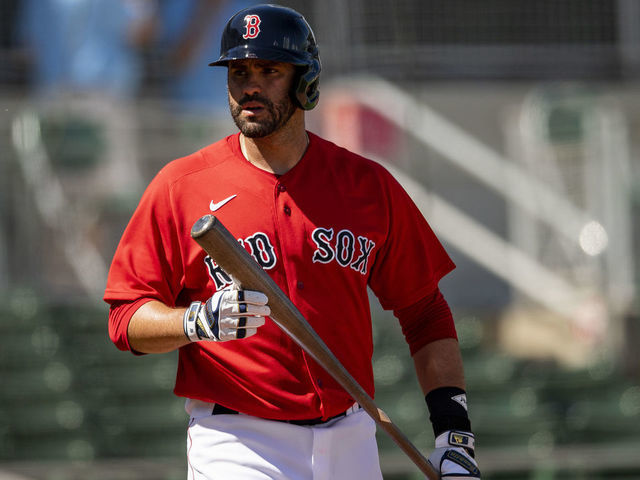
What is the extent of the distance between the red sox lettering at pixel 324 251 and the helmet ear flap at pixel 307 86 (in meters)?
0.33

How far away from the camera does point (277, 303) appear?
236cm

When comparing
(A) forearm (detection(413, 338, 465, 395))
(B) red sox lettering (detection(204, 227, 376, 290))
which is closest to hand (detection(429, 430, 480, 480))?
(A) forearm (detection(413, 338, 465, 395))

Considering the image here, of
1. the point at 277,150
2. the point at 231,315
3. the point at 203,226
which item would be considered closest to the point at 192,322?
the point at 231,315

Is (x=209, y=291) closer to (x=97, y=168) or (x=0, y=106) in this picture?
(x=97, y=168)

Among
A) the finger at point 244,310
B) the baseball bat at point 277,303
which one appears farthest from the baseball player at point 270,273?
the finger at point 244,310

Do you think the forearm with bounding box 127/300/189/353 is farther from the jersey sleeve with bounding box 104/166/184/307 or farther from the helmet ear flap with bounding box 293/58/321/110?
the helmet ear flap with bounding box 293/58/321/110

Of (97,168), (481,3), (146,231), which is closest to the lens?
(146,231)

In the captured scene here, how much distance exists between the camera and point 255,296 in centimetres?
229

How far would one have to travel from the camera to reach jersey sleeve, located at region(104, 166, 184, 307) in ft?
8.53

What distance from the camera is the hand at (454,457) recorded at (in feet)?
8.93

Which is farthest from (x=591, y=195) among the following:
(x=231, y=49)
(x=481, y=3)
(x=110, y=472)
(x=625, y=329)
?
(x=231, y=49)

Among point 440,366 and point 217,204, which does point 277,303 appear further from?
point 440,366

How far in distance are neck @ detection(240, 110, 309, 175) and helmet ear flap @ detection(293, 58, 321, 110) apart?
0.07 metres

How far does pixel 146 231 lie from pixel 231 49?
49 cm
